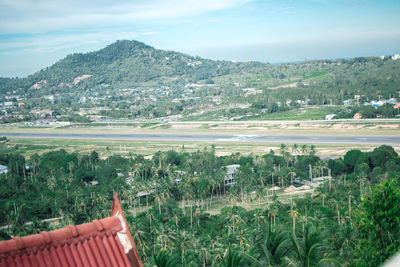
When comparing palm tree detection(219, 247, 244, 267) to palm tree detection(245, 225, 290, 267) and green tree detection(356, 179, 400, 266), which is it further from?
green tree detection(356, 179, 400, 266)

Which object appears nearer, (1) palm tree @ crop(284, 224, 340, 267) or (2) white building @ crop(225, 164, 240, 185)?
(1) palm tree @ crop(284, 224, 340, 267)

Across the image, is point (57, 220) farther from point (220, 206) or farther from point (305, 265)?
point (305, 265)

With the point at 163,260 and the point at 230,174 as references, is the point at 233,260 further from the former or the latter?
the point at 230,174

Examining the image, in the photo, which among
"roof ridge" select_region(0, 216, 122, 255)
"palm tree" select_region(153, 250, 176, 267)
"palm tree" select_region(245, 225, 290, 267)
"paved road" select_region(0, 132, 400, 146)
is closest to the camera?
"roof ridge" select_region(0, 216, 122, 255)

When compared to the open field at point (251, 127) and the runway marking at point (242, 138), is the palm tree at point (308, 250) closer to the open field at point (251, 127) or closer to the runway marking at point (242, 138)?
the runway marking at point (242, 138)

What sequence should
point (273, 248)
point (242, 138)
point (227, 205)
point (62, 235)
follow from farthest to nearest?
point (242, 138) → point (227, 205) → point (273, 248) → point (62, 235)

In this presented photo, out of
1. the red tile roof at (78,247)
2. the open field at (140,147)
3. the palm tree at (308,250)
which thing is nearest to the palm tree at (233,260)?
the palm tree at (308,250)

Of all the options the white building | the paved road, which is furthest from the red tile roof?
the paved road

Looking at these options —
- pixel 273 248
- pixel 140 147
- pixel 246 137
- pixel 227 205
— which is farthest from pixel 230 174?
pixel 273 248
